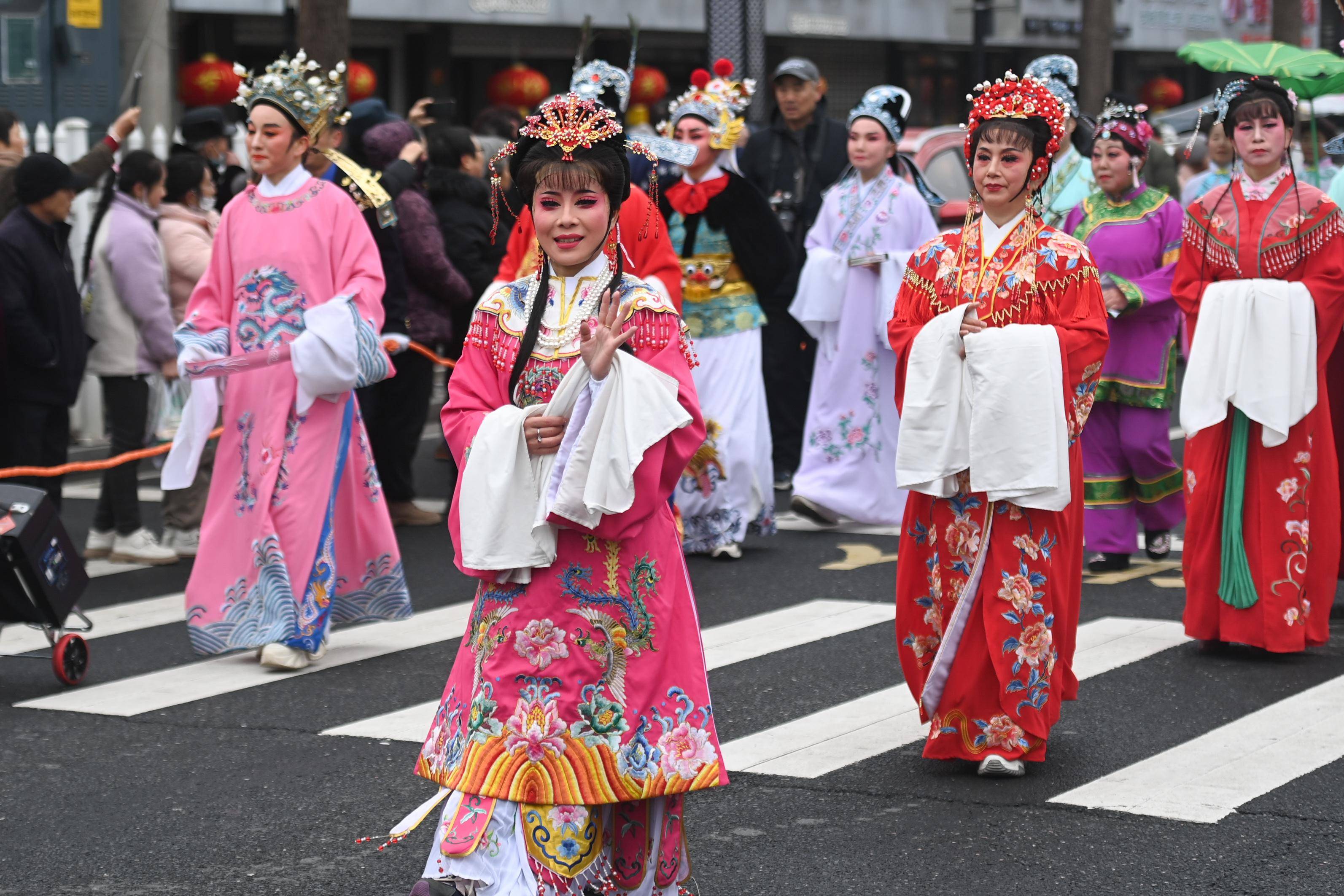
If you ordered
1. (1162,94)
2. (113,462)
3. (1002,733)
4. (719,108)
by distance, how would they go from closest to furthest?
(1002,733), (719,108), (113,462), (1162,94)

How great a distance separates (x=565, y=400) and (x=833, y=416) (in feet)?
19.4

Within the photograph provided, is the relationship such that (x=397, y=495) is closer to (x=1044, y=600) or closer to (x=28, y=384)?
(x=28, y=384)

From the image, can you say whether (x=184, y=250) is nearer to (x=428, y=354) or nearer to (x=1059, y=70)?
(x=428, y=354)

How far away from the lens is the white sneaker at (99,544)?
9086 mm

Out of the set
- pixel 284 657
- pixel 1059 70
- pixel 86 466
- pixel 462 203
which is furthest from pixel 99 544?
pixel 1059 70

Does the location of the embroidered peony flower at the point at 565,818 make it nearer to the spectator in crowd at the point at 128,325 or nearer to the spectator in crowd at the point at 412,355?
the spectator in crowd at the point at 128,325


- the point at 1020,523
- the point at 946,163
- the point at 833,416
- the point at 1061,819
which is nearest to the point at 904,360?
the point at 1020,523

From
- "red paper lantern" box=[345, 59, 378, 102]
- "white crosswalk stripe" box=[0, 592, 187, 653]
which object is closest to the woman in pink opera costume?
"white crosswalk stripe" box=[0, 592, 187, 653]

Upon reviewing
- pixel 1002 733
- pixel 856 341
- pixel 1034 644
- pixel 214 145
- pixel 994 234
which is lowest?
pixel 1002 733

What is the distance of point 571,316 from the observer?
3.98 metres

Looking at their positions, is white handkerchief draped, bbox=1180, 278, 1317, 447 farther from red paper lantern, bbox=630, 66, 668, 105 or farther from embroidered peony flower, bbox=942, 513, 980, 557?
red paper lantern, bbox=630, 66, 668, 105

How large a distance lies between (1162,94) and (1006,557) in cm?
3088

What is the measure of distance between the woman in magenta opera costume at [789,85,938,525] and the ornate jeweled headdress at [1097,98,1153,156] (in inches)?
55.2

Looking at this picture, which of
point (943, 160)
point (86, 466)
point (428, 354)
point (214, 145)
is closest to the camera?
point (86, 466)
